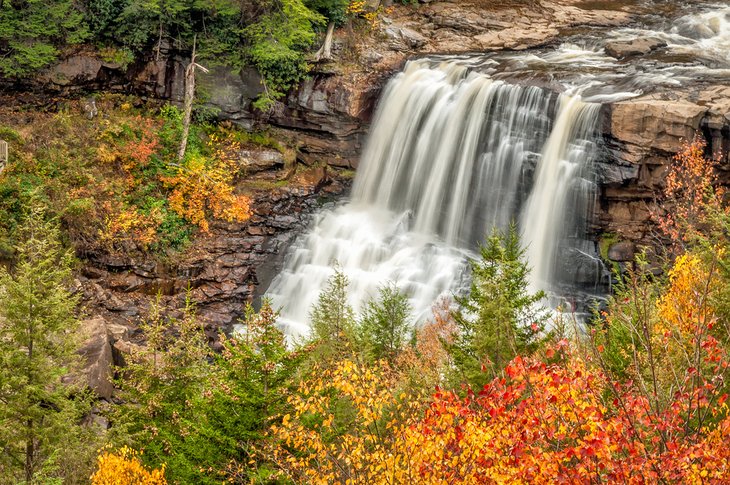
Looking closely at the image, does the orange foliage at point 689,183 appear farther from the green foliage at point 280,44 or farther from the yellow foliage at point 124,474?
the yellow foliage at point 124,474

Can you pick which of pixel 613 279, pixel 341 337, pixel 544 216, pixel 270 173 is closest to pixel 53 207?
pixel 270 173

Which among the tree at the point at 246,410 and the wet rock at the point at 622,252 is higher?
the wet rock at the point at 622,252

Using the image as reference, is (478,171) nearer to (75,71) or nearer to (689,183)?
(689,183)

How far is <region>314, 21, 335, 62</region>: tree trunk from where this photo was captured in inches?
1183

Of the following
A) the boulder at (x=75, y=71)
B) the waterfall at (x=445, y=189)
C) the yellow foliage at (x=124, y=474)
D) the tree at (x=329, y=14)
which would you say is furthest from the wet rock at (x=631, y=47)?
the yellow foliage at (x=124, y=474)

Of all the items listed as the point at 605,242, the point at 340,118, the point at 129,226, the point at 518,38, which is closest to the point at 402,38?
the point at 518,38

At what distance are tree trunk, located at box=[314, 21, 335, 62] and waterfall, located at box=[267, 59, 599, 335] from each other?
323 cm

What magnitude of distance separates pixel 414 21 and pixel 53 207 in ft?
64.7

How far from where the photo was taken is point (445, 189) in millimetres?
26688

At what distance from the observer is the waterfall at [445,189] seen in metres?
23.9

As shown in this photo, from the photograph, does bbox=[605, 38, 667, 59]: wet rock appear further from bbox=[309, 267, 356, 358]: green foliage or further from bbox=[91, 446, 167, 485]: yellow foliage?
bbox=[91, 446, 167, 485]: yellow foliage

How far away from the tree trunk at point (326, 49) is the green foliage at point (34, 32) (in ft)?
32.7

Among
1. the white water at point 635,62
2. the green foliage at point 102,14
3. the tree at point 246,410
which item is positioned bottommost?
the tree at point 246,410

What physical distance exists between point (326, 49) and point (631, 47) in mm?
13427
